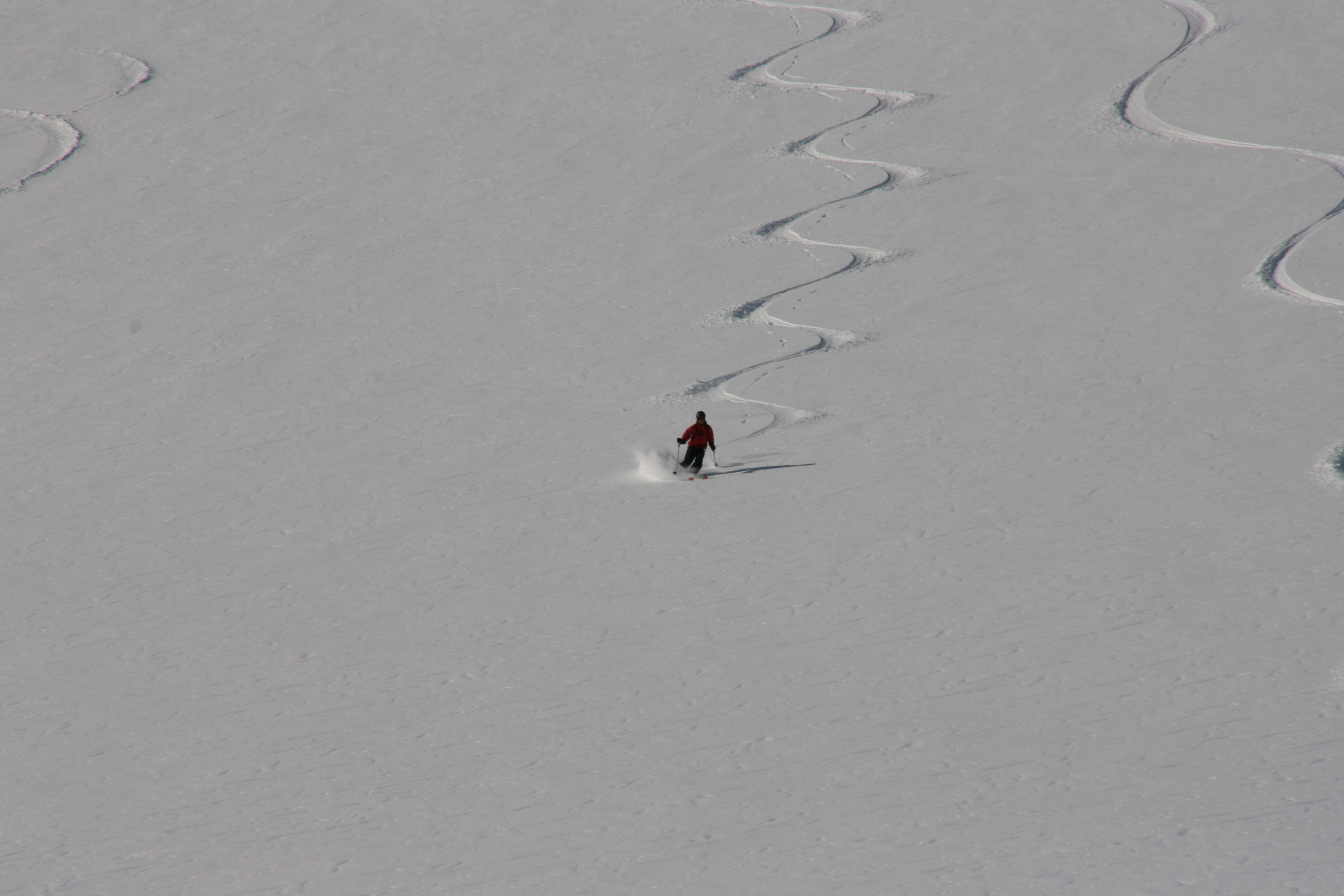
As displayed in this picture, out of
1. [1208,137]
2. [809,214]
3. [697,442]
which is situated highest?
[1208,137]

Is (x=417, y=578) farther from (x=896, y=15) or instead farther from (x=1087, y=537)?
(x=896, y=15)

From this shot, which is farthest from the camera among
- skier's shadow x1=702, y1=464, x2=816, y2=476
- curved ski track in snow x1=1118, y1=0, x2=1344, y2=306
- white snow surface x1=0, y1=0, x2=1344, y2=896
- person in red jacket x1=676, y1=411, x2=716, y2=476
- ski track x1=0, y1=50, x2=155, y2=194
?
ski track x1=0, y1=50, x2=155, y2=194

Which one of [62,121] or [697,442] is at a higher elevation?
[697,442]

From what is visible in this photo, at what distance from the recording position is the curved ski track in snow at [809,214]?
12320 mm

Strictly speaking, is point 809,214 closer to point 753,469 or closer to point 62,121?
point 753,469

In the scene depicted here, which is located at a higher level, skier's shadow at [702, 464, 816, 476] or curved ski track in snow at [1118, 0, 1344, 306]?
curved ski track in snow at [1118, 0, 1344, 306]

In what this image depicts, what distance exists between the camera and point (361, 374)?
43.3ft

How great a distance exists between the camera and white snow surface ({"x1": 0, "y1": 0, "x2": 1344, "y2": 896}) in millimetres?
6488

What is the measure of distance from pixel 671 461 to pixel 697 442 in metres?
0.53

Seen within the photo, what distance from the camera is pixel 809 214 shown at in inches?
637

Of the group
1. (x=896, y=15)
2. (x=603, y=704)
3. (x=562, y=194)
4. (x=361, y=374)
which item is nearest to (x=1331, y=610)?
(x=603, y=704)

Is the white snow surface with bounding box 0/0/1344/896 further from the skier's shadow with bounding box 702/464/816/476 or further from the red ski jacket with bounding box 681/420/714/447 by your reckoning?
the red ski jacket with bounding box 681/420/714/447

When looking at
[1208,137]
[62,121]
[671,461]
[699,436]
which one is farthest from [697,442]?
[62,121]

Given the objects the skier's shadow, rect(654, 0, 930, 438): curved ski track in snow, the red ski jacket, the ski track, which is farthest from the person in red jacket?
the ski track
